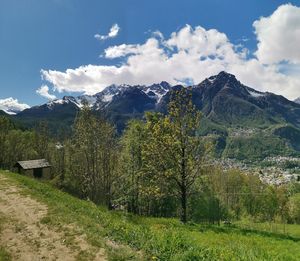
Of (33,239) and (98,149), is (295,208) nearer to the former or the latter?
(98,149)

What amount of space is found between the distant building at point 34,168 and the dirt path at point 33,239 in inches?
2795

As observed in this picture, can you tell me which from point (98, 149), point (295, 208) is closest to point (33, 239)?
point (98, 149)

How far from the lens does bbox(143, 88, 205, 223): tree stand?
127 ft

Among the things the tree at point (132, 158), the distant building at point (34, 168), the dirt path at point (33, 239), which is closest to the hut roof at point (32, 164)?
the distant building at point (34, 168)

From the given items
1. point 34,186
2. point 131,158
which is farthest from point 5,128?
point 34,186

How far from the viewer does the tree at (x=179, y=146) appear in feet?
127

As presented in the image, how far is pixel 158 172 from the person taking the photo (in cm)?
3962

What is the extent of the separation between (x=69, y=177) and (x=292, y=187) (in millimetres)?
122798

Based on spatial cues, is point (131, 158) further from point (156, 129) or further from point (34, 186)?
point (34, 186)

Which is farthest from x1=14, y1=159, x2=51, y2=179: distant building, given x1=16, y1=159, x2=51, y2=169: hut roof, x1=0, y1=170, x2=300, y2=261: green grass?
x1=0, y1=170, x2=300, y2=261: green grass

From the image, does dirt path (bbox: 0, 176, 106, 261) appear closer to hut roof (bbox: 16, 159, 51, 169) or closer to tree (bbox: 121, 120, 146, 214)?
tree (bbox: 121, 120, 146, 214)

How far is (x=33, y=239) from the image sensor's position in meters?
18.8

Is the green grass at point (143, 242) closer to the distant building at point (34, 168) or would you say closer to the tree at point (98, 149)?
the tree at point (98, 149)

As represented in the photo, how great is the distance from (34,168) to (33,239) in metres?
80.1
